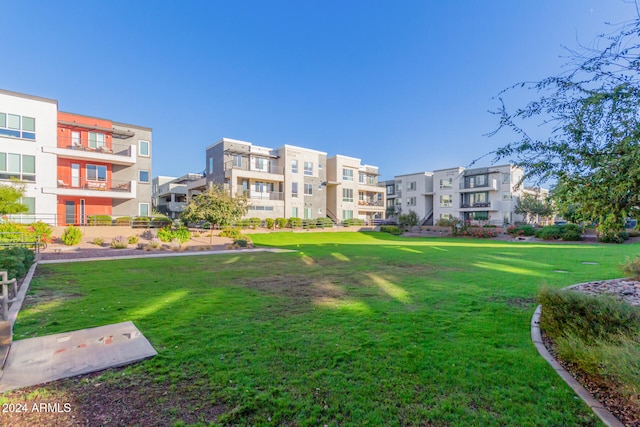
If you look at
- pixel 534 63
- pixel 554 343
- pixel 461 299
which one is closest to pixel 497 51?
pixel 534 63

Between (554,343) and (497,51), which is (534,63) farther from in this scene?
(497,51)

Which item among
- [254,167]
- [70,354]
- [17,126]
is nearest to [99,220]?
[17,126]

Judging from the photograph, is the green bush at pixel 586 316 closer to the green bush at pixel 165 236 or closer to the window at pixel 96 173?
the green bush at pixel 165 236

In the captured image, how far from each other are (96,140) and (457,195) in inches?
1935

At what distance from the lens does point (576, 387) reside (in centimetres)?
333

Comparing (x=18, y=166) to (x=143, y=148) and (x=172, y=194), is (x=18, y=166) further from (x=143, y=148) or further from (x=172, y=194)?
(x=172, y=194)

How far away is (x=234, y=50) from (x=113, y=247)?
2012 centimetres

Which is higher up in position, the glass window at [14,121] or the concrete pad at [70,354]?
the glass window at [14,121]

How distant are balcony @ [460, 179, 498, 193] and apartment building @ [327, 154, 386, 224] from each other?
1393 cm

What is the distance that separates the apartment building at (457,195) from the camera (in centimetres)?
4569

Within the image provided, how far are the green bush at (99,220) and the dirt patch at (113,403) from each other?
25793mm

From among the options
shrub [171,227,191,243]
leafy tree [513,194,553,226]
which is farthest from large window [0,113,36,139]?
leafy tree [513,194,553,226]

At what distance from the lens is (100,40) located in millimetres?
20641

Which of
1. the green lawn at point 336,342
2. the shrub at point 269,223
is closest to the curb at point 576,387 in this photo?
the green lawn at point 336,342
